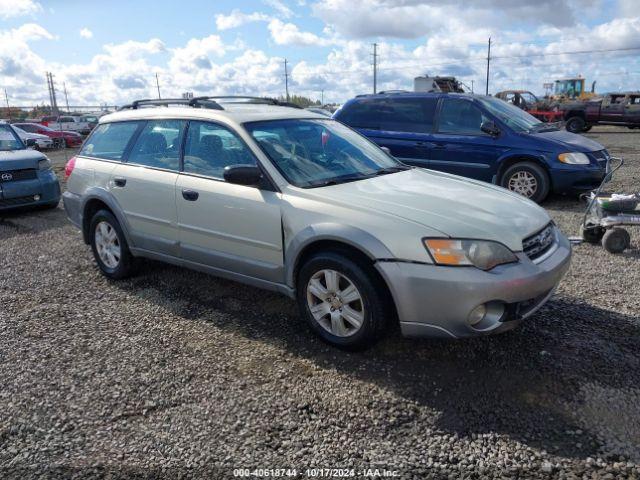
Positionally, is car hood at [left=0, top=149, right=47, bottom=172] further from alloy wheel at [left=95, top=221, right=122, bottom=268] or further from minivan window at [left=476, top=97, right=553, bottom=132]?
minivan window at [left=476, top=97, right=553, bottom=132]

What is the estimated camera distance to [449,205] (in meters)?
3.48

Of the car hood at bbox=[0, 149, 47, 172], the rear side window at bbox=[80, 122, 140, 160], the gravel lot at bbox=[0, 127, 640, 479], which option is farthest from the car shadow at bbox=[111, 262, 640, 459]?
the car hood at bbox=[0, 149, 47, 172]

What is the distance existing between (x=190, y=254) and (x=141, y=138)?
130 cm

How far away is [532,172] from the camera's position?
795cm

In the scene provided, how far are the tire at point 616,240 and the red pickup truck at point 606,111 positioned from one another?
22.1 meters

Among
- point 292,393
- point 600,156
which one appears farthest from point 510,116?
point 292,393

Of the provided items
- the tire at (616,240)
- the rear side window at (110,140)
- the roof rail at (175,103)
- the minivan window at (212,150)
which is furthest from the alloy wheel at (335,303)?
the tire at (616,240)

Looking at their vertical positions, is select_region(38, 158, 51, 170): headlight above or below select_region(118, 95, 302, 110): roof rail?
below

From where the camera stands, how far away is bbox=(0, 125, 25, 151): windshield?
9.20 m

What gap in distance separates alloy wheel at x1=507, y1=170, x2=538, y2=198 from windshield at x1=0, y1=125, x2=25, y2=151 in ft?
27.8

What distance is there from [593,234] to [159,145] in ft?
15.7

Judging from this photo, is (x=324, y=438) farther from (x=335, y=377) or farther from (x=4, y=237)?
(x=4, y=237)

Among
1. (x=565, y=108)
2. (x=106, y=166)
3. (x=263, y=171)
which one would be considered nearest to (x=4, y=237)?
(x=106, y=166)

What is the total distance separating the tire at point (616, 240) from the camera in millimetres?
5523
